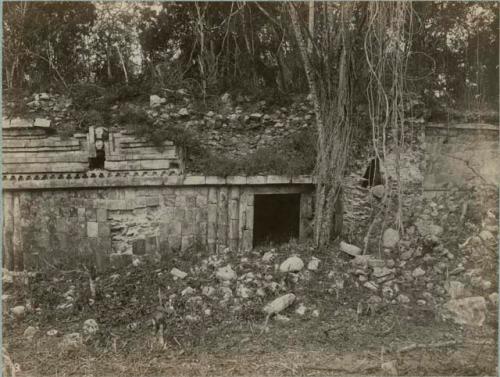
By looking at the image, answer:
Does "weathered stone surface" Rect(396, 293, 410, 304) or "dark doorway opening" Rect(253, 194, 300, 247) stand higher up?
"dark doorway opening" Rect(253, 194, 300, 247)

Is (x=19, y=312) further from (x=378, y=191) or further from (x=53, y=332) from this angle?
(x=378, y=191)

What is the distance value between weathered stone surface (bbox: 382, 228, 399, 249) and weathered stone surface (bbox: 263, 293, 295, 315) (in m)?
2.09

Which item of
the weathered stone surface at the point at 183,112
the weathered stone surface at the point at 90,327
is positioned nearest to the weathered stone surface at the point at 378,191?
the weathered stone surface at the point at 183,112

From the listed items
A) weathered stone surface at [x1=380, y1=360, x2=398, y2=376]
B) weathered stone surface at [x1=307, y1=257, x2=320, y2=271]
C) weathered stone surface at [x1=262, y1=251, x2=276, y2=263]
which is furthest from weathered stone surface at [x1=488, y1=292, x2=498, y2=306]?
weathered stone surface at [x1=262, y1=251, x2=276, y2=263]

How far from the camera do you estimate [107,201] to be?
22.3 ft

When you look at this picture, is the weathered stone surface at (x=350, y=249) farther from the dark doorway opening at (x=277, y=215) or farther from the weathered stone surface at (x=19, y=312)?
the weathered stone surface at (x=19, y=312)

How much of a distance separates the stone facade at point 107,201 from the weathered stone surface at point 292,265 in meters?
1.09

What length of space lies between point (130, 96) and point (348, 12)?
4623 mm

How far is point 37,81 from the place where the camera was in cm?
883

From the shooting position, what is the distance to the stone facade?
6.70 m

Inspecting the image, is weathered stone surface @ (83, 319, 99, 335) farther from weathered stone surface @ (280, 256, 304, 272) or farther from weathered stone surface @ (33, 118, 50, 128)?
weathered stone surface @ (33, 118, 50, 128)

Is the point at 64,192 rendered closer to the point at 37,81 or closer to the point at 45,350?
the point at 45,350

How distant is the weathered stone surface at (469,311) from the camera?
5141 mm

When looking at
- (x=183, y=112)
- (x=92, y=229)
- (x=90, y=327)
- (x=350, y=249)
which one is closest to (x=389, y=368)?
(x=350, y=249)
